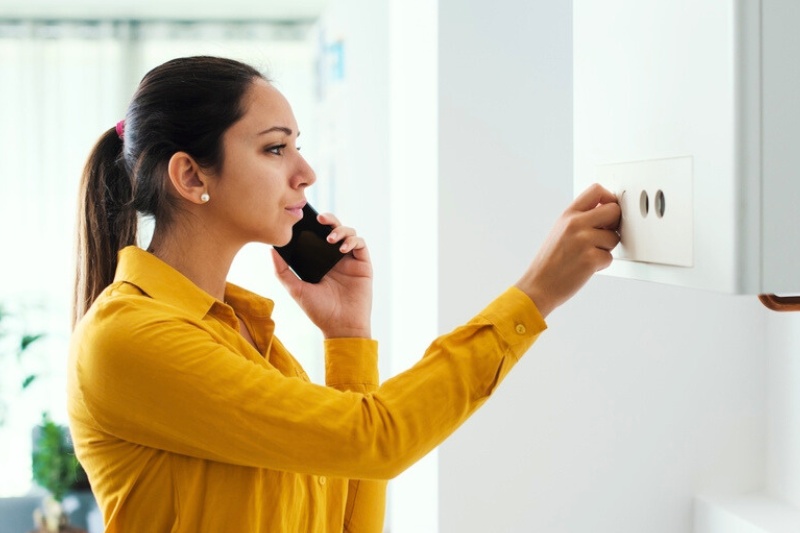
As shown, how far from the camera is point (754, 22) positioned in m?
0.63

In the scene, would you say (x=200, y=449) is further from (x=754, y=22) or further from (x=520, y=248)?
(x=520, y=248)

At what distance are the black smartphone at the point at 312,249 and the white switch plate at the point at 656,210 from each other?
1.61 ft

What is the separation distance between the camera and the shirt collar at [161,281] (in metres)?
0.95

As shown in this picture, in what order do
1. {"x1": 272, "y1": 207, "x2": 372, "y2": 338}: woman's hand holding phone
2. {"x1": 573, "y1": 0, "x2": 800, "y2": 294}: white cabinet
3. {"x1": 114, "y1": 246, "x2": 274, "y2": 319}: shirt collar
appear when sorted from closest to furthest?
{"x1": 573, "y1": 0, "x2": 800, "y2": 294}: white cabinet, {"x1": 114, "y1": 246, "x2": 274, "y2": 319}: shirt collar, {"x1": 272, "y1": 207, "x2": 372, "y2": 338}: woman's hand holding phone

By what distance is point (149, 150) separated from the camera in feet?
3.34

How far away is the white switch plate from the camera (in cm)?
70

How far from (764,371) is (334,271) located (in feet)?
2.75

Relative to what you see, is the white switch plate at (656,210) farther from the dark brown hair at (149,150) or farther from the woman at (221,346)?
the dark brown hair at (149,150)

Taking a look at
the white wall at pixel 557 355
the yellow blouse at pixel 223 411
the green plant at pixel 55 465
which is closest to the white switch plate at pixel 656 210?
the yellow blouse at pixel 223 411

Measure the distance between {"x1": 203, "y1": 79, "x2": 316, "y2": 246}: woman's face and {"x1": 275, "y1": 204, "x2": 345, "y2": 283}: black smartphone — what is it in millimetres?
214

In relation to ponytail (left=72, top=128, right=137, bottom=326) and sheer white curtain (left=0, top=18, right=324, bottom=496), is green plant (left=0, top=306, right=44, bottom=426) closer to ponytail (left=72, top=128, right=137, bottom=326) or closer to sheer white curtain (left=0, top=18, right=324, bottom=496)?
sheer white curtain (left=0, top=18, right=324, bottom=496)

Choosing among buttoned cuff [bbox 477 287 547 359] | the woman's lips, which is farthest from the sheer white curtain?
buttoned cuff [bbox 477 287 547 359]

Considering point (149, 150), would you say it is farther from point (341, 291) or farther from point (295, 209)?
point (341, 291)

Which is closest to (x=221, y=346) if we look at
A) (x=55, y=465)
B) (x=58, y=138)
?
(x=55, y=465)
